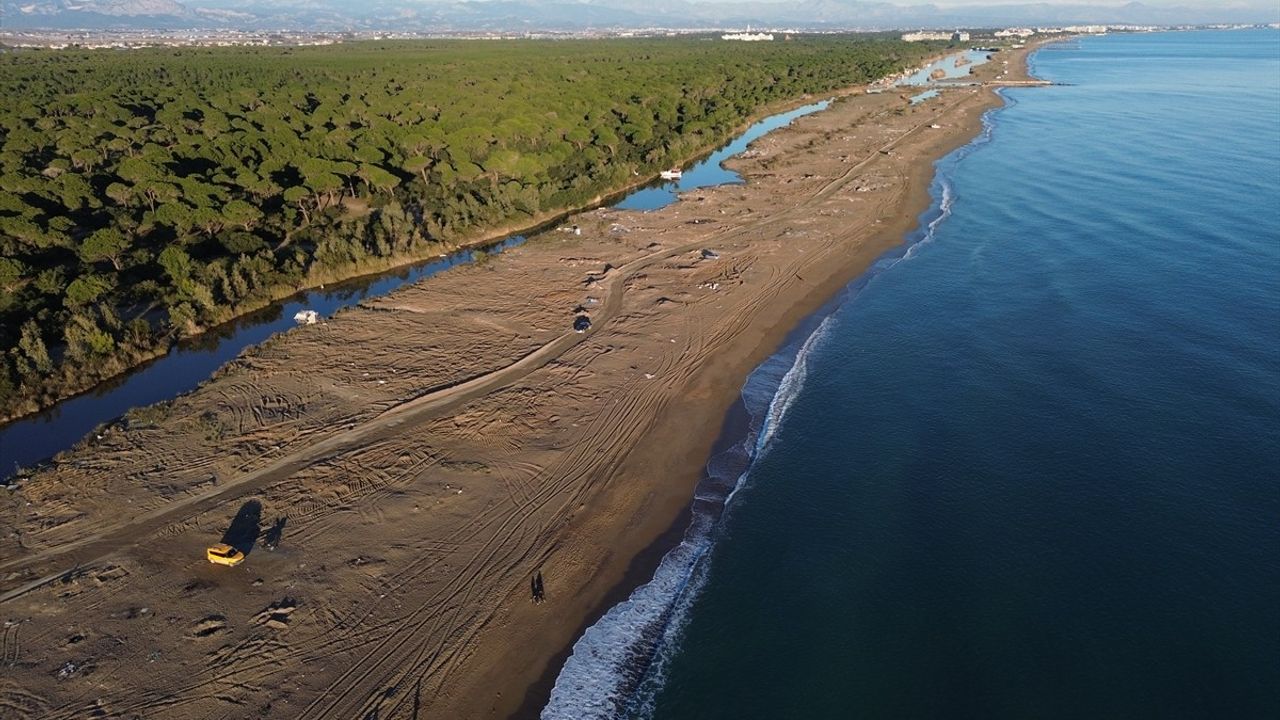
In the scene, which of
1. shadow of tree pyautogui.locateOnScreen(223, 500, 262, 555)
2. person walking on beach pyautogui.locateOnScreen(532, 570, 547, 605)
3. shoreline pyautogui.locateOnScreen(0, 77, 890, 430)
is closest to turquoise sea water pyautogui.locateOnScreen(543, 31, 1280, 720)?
person walking on beach pyautogui.locateOnScreen(532, 570, 547, 605)

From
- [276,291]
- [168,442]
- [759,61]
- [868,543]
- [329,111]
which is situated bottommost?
[868,543]

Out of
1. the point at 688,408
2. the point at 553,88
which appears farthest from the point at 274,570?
the point at 553,88

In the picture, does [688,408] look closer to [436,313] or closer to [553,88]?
[436,313]

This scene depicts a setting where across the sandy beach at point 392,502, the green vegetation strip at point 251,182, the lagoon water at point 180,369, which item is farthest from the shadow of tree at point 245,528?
the green vegetation strip at point 251,182

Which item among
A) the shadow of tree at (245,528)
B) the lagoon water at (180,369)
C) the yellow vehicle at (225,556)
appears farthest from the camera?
the lagoon water at (180,369)

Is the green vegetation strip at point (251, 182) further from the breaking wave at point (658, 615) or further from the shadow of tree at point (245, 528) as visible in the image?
the breaking wave at point (658, 615)

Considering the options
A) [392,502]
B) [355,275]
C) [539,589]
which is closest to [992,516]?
[539,589]
